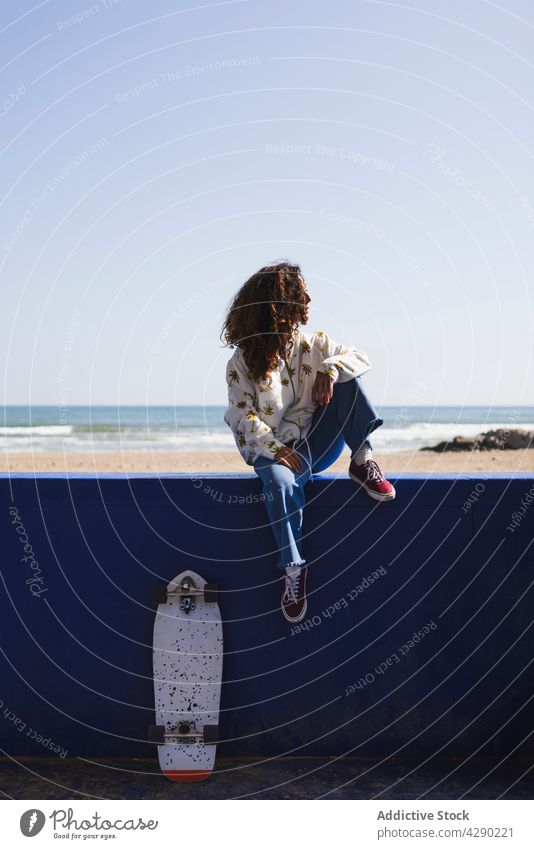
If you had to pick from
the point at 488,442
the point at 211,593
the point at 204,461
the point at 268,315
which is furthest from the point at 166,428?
the point at 211,593

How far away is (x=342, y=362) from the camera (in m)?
3.70

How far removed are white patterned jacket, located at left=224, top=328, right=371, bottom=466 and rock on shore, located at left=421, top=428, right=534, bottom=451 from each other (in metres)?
21.8

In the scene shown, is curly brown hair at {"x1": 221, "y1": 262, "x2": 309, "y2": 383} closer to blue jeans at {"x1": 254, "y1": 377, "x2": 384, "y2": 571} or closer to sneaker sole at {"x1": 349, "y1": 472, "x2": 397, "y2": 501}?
blue jeans at {"x1": 254, "y1": 377, "x2": 384, "y2": 571}

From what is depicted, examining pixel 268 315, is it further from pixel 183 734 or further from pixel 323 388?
pixel 183 734

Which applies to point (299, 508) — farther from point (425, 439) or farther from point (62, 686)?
point (425, 439)

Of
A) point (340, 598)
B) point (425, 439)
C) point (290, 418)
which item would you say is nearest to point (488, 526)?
point (340, 598)

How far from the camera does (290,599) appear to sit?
11.5ft

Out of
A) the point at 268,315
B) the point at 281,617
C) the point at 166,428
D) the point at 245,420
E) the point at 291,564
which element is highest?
the point at 268,315

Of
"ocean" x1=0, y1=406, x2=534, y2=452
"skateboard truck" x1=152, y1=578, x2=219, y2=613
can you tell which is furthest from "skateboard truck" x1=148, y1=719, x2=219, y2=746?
"ocean" x1=0, y1=406, x2=534, y2=452

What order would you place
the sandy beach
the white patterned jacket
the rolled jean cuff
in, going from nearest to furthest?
the rolled jean cuff < the white patterned jacket < the sandy beach

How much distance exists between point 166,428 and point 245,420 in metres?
36.2

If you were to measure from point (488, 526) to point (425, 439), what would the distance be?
89.6 feet

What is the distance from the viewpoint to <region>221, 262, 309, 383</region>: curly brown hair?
3.78 metres

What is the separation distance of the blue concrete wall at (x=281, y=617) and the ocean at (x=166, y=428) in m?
16.3
